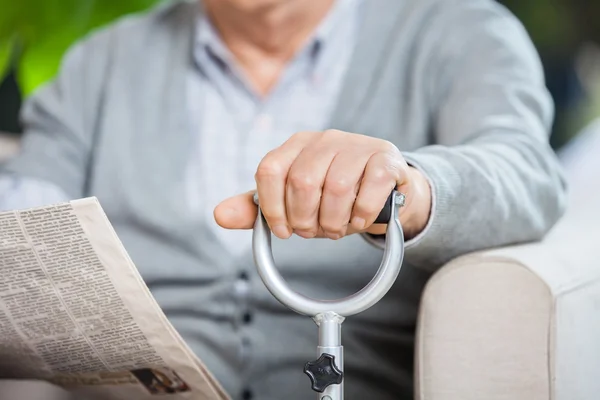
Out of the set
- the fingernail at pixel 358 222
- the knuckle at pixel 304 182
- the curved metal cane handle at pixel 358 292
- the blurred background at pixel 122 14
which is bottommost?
the blurred background at pixel 122 14

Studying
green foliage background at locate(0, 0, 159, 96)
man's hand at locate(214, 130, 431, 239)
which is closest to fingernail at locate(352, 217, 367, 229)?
man's hand at locate(214, 130, 431, 239)

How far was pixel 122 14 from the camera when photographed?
1.73 m

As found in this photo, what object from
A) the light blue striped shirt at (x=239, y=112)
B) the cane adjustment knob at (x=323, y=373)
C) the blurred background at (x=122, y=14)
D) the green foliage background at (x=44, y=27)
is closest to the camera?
the cane adjustment knob at (x=323, y=373)

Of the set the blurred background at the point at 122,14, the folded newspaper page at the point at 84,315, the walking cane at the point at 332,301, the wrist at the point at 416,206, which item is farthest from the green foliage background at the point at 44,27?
the walking cane at the point at 332,301

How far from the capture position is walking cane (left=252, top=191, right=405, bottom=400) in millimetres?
523

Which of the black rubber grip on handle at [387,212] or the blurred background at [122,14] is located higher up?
the black rubber grip on handle at [387,212]

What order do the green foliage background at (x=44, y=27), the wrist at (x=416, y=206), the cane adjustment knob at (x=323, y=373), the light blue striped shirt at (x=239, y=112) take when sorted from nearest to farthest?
the cane adjustment knob at (x=323, y=373), the wrist at (x=416, y=206), the light blue striped shirt at (x=239, y=112), the green foliage background at (x=44, y=27)

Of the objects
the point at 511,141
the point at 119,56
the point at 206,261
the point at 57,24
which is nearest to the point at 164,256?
the point at 206,261

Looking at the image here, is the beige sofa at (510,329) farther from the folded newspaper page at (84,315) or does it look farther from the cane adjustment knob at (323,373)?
the cane adjustment knob at (323,373)

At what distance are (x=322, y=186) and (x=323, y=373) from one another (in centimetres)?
12

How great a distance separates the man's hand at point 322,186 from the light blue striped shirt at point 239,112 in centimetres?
49

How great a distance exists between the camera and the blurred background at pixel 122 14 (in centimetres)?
150

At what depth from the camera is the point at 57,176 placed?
3.80 ft

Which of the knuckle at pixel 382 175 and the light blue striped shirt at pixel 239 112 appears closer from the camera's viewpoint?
the knuckle at pixel 382 175
